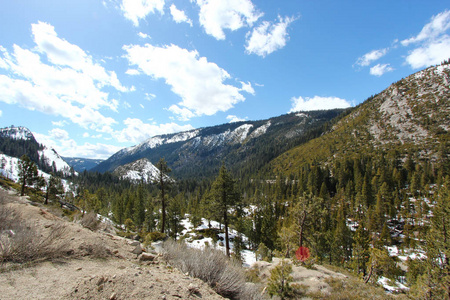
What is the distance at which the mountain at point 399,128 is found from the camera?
386 ft

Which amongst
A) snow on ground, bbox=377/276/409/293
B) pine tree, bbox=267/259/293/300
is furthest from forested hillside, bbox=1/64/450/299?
pine tree, bbox=267/259/293/300

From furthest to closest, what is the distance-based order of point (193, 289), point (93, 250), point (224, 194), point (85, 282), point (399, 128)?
point (399, 128) < point (224, 194) < point (93, 250) < point (193, 289) < point (85, 282)

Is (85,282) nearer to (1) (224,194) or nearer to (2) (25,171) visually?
(1) (224,194)

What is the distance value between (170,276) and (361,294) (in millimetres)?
9669

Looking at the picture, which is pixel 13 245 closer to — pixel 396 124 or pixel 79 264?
pixel 79 264

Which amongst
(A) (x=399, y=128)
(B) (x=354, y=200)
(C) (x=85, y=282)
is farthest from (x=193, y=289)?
(A) (x=399, y=128)

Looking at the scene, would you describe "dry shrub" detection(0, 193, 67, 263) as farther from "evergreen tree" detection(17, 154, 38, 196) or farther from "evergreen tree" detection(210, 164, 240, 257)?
"evergreen tree" detection(17, 154, 38, 196)

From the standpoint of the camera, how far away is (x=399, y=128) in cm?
13825

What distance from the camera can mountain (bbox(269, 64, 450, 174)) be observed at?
117688 mm

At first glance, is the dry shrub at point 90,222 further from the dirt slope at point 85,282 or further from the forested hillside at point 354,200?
the dirt slope at point 85,282

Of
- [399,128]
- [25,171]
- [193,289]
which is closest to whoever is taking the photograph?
[193,289]

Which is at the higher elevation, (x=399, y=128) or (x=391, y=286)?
(x=399, y=128)

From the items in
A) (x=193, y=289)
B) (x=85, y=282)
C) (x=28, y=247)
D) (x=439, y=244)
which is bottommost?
(x=439, y=244)

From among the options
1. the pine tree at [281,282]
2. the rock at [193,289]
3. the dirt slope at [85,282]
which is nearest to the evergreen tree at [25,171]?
the dirt slope at [85,282]
